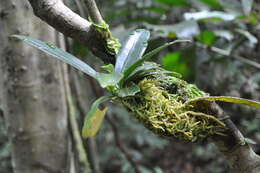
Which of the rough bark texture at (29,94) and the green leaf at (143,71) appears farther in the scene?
the rough bark texture at (29,94)

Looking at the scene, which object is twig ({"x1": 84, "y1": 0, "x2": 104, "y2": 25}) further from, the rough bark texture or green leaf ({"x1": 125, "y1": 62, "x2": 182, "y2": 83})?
the rough bark texture

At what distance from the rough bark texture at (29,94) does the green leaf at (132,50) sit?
447mm

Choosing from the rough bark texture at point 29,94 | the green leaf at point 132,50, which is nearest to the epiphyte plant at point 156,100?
the green leaf at point 132,50

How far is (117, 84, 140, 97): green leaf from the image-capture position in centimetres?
46

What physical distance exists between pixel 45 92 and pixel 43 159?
19 cm

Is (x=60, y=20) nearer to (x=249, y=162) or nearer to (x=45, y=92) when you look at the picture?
(x=249, y=162)

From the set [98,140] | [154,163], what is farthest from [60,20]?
[154,163]

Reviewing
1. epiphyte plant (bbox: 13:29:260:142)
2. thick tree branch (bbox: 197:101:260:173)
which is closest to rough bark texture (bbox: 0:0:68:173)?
epiphyte plant (bbox: 13:29:260:142)

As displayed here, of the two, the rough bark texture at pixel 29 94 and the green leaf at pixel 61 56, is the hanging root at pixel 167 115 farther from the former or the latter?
the rough bark texture at pixel 29 94

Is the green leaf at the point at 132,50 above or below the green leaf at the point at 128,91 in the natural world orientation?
above

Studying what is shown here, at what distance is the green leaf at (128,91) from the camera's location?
0.46m

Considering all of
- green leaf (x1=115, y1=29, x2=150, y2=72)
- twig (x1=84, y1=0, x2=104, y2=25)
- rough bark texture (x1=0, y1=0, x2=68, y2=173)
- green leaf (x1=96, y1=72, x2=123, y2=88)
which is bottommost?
rough bark texture (x1=0, y1=0, x2=68, y2=173)

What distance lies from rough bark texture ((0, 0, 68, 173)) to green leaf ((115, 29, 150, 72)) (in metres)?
0.45

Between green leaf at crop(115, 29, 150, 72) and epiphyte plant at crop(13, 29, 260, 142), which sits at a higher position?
green leaf at crop(115, 29, 150, 72)
